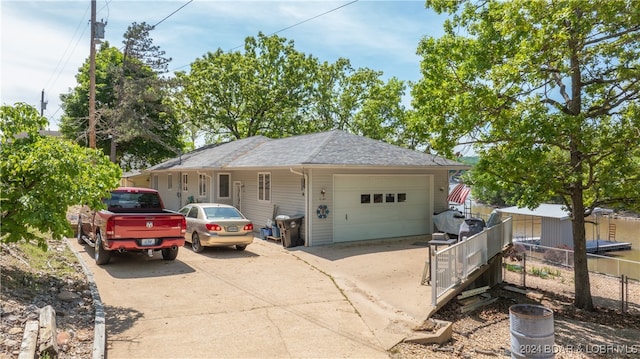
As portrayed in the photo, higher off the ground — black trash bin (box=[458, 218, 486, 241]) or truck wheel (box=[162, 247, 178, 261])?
black trash bin (box=[458, 218, 486, 241])

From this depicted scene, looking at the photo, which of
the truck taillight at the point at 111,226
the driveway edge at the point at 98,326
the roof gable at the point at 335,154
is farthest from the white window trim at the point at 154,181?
the driveway edge at the point at 98,326

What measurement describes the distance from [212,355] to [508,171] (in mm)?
8138

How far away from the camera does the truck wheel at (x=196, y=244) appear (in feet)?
40.4

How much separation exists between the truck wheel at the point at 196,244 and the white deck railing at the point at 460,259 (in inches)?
290

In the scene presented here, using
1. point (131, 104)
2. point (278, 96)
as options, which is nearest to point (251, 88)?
point (278, 96)

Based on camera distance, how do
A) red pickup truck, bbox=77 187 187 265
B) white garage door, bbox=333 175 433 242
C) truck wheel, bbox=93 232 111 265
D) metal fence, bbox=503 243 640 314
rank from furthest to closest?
white garage door, bbox=333 175 433 242 → metal fence, bbox=503 243 640 314 → truck wheel, bbox=93 232 111 265 → red pickup truck, bbox=77 187 187 265

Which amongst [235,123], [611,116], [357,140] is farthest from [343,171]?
[235,123]

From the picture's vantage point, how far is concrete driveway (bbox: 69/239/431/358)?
18.6ft

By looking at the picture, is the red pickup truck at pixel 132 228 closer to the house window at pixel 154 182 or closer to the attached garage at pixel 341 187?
the attached garage at pixel 341 187

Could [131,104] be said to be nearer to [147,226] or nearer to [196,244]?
[196,244]

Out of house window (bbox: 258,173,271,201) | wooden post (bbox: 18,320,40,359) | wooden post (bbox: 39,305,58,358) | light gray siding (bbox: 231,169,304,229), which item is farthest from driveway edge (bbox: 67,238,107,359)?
house window (bbox: 258,173,271,201)

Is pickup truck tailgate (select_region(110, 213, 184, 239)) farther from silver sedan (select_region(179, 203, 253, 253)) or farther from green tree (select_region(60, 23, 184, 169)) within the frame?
green tree (select_region(60, 23, 184, 169))

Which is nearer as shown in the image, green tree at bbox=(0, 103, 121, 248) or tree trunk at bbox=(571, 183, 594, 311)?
green tree at bbox=(0, 103, 121, 248)

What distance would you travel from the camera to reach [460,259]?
8688 millimetres
